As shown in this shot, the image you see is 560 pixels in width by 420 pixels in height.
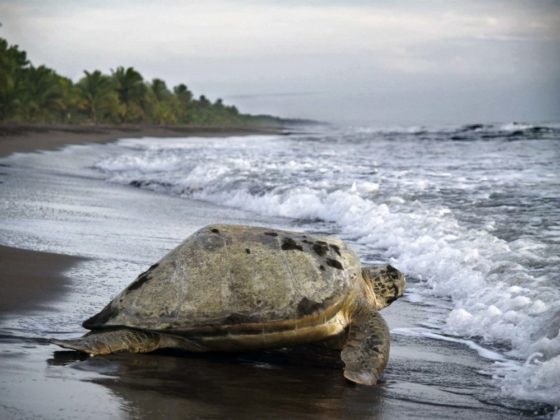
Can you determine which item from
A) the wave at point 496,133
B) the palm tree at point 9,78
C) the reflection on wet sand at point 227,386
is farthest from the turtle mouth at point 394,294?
the palm tree at point 9,78

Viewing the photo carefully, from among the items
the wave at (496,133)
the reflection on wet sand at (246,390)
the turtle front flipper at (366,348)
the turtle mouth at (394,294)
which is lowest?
the reflection on wet sand at (246,390)

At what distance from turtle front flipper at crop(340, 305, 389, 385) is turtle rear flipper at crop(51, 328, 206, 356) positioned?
809mm

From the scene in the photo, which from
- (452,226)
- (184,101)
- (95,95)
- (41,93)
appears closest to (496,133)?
(41,93)

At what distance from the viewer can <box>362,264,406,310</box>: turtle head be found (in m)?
5.05

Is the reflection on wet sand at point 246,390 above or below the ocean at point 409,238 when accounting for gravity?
below

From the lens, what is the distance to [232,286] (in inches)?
167

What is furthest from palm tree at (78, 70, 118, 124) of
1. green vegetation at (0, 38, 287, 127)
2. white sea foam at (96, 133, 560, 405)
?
white sea foam at (96, 133, 560, 405)

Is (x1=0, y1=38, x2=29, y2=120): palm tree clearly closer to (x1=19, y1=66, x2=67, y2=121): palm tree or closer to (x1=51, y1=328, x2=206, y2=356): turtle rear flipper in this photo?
(x1=19, y1=66, x2=67, y2=121): palm tree

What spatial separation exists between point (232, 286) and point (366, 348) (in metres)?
0.79

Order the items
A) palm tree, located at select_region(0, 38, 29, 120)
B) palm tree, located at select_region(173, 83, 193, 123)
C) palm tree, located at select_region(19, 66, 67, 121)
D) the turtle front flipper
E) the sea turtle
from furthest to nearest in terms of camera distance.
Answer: palm tree, located at select_region(173, 83, 193, 123)
palm tree, located at select_region(19, 66, 67, 121)
palm tree, located at select_region(0, 38, 29, 120)
the sea turtle
the turtle front flipper

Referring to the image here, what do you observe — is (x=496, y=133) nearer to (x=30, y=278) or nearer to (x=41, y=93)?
(x=41, y=93)

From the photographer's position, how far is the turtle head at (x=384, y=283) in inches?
199

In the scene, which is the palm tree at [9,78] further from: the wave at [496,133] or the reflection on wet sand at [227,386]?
the reflection on wet sand at [227,386]

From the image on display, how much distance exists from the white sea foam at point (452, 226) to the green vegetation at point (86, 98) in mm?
37756
